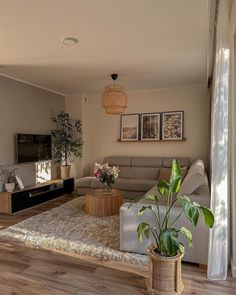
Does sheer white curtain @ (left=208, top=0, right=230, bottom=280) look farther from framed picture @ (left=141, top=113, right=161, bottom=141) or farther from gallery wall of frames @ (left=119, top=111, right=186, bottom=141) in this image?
framed picture @ (left=141, top=113, right=161, bottom=141)

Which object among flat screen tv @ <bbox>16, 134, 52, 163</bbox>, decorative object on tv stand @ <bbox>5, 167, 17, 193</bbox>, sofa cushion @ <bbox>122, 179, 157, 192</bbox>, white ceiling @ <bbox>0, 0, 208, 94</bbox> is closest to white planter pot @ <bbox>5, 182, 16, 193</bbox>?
decorative object on tv stand @ <bbox>5, 167, 17, 193</bbox>

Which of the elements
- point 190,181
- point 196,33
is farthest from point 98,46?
point 190,181

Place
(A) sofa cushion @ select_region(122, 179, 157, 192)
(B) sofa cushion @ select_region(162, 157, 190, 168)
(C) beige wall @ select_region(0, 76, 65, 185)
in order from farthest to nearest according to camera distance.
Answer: (B) sofa cushion @ select_region(162, 157, 190, 168) → (A) sofa cushion @ select_region(122, 179, 157, 192) → (C) beige wall @ select_region(0, 76, 65, 185)

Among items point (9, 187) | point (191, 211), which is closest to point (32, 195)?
point (9, 187)

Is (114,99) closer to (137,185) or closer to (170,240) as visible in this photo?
(137,185)

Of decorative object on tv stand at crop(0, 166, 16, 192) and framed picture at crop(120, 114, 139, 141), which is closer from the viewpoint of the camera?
decorative object on tv stand at crop(0, 166, 16, 192)

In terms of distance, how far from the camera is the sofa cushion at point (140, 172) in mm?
5509

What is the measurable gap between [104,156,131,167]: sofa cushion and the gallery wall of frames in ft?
1.78

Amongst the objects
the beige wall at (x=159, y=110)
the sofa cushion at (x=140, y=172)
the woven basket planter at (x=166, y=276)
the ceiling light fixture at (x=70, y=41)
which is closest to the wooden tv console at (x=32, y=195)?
the beige wall at (x=159, y=110)

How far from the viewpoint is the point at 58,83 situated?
519 cm

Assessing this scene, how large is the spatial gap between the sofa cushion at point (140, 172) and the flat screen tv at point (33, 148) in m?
1.92

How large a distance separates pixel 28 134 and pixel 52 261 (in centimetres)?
316

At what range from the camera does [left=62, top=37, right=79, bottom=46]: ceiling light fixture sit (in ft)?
9.73

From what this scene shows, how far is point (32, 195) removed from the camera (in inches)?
182
